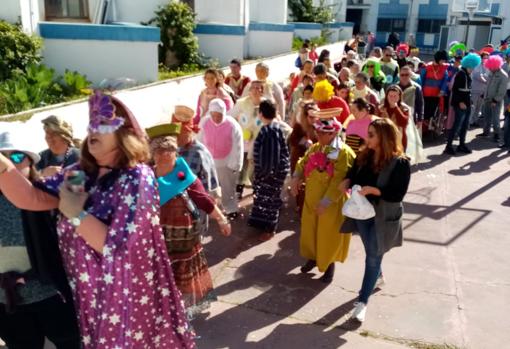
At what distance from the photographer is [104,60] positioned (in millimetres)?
10398

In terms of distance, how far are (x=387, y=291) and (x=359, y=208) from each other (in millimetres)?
1098

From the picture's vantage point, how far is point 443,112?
9.98 metres

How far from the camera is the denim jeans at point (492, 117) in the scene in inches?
396

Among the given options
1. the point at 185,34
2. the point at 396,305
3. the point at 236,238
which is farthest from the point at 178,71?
the point at 396,305

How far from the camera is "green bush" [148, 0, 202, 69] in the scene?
43.1ft

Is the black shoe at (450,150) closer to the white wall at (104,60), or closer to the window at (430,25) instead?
the white wall at (104,60)

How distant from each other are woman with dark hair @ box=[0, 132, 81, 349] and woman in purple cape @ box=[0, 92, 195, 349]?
0.12 metres

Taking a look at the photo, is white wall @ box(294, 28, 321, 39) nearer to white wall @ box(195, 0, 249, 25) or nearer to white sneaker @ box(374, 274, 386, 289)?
white wall @ box(195, 0, 249, 25)

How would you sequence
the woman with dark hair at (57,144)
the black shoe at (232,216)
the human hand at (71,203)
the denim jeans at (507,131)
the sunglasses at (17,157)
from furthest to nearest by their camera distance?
1. the denim jeans at (507,131)
2. the black shoe at (232,216)
3. the woman with dark hair at (57,144)
4. the sunglasses at (17,157)
5. the human hand at (71,203)

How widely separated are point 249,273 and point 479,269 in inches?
87.8

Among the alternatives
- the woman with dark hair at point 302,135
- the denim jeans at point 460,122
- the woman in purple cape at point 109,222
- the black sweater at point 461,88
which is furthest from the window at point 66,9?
the woman in purple cape at point 109,222

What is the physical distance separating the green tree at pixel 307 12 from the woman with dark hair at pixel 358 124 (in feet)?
72.8

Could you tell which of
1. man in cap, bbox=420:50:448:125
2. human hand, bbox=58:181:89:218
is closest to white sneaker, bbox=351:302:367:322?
human hand, bbox=58:181:89:218

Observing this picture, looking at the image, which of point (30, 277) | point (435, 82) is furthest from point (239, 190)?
point (435, 82)
